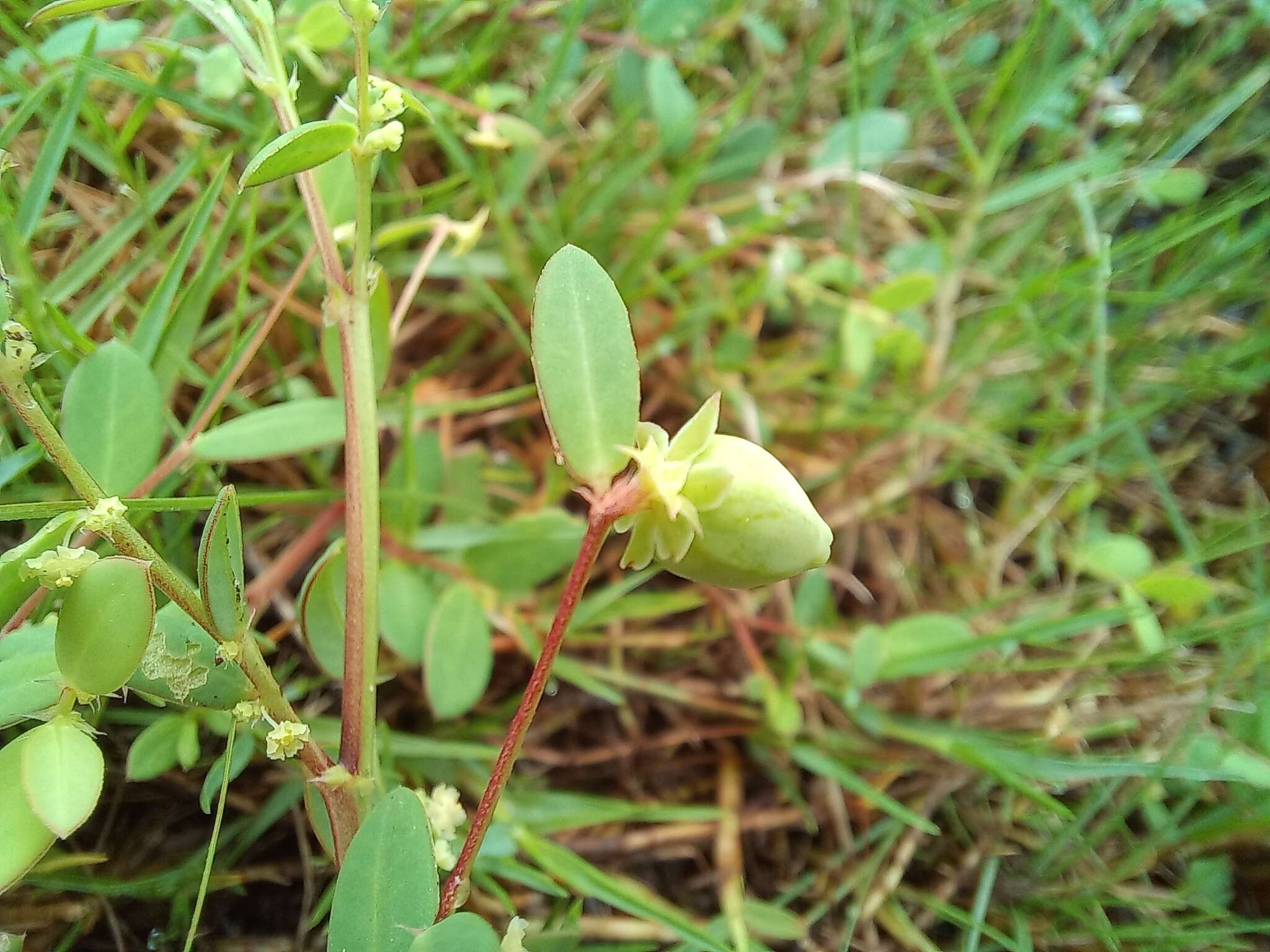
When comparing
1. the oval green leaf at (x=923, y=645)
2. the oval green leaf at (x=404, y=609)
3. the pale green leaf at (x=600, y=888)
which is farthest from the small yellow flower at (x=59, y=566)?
the oval green leaf at (x=923, y=645)

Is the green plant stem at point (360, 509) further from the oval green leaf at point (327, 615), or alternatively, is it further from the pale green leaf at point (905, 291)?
the pale green leaf at point (905, 291)

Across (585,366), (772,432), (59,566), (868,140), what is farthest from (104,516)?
(868,140)

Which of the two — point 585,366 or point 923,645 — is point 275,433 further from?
point 923,645

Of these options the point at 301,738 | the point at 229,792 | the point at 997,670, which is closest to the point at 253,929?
the point at 229,792

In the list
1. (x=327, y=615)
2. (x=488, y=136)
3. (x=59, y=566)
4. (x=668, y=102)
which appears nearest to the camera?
(x=59, y=566)

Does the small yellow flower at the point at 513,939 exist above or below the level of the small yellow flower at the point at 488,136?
below

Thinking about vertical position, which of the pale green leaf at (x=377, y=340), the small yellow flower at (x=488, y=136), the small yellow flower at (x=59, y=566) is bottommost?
the pale green leaf at (x=377, y=340)
